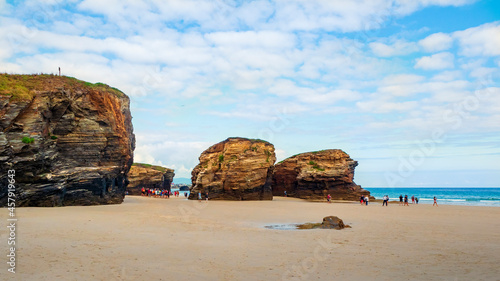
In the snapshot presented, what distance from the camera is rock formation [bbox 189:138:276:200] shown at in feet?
157

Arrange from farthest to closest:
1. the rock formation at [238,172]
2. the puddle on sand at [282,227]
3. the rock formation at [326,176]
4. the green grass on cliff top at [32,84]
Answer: the rock formation at [326,176]
the rock formation at [238,172]
the green grass on cliff top at [32,84]
the puddle on sand at [282,227]

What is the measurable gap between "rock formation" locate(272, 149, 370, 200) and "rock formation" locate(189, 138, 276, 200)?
831cm

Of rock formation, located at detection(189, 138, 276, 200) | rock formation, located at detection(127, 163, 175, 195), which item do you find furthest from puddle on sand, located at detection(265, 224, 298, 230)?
rock formation, located at detection(127, 163, 175, 195)

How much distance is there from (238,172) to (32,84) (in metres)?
26.6

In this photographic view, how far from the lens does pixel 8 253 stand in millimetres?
10758

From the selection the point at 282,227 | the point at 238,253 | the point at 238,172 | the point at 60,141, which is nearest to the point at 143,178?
the point at 238,172

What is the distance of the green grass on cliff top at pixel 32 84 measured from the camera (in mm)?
28484

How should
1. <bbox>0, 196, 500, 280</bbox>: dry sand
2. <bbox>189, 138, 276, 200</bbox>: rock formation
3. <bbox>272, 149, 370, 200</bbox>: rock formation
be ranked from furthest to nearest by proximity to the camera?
<bbox>272, 149, 370, 200</bbox>: rock formation < <bbox>189, 138, 276, 200</bbox>: rock formation < <bbox>0, 196, 500, 280</bbox>: dry sand

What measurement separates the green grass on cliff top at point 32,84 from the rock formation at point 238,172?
2003 cm

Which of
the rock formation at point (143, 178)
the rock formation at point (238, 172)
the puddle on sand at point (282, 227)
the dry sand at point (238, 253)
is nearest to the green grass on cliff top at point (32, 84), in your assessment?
the dry sand at point (238, 253)

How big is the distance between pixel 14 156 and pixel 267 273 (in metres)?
25.1

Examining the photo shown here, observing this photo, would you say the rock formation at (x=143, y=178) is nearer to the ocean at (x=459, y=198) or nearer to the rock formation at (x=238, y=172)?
the rock formation at (x=238, y=172)

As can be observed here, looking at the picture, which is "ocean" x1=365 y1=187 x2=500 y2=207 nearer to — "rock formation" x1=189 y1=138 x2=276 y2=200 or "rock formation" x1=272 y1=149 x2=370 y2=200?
"rock formation" x1=272 y1=149 x2=370 y2=200

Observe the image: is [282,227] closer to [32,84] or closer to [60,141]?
[60,141]
